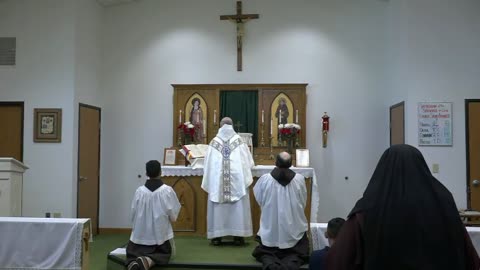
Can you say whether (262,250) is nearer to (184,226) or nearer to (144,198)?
(144,198)

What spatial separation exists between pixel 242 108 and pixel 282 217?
337cm

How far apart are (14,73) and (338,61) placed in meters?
5.76

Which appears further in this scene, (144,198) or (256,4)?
(256,4)

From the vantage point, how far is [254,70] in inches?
351

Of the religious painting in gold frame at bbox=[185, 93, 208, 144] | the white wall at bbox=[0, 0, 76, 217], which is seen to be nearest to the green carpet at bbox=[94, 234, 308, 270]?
the white wall at bbox=[0, 0, 76, 217]

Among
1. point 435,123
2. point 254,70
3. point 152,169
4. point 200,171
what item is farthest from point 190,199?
point 435,123

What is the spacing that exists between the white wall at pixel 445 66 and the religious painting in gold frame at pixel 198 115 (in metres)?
3.60

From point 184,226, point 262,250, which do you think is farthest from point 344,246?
point 184,226

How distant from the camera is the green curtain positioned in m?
8.75

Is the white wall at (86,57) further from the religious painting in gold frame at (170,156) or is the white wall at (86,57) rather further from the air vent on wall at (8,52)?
the religious painting in gold frame at (170,156)

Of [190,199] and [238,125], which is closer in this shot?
[190,199]

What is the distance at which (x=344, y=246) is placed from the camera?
2.18 m

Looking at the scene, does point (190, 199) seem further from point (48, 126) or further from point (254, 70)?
point (254, 70)

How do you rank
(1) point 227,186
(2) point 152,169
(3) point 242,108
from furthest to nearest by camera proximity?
(3) point 242,108 < (1) point 227,186 < (2) point 152,169
